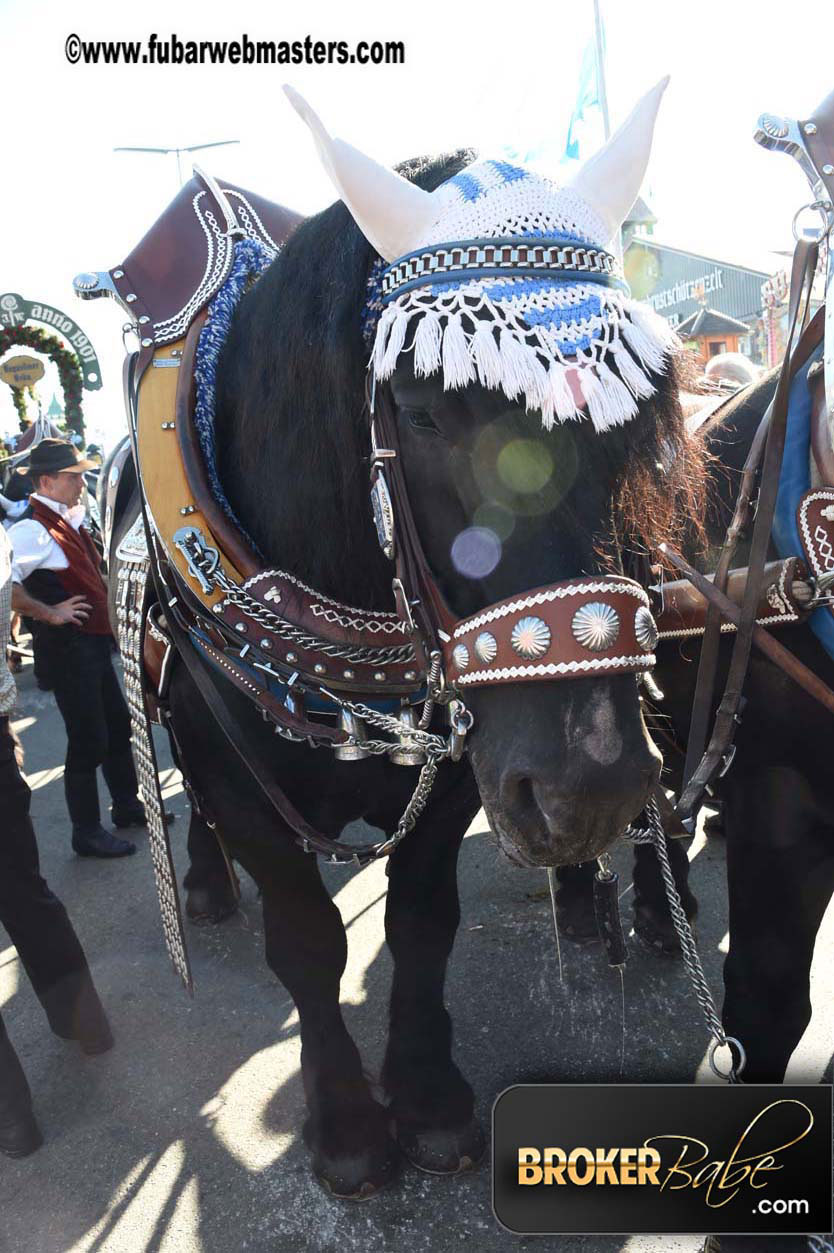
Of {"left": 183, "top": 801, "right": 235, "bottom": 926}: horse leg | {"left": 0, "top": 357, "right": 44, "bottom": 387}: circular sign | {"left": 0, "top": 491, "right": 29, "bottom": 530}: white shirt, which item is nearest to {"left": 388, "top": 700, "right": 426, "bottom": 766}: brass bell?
{"left": 183, "top": 801, "right": 235, "bottom": 926}: horse leg

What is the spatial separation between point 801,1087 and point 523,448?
1265mm

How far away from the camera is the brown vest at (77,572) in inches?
168

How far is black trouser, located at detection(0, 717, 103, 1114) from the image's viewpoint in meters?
2.61

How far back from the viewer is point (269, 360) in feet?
5.75

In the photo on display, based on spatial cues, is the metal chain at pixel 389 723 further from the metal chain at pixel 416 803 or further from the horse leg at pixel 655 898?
the horse leg at pixel 655 898

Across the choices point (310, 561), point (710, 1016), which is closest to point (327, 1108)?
point (710, 1016)

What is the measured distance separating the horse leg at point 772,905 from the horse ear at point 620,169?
114 centimetres

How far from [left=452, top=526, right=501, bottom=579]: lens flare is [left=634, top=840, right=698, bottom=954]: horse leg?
6.47 ft

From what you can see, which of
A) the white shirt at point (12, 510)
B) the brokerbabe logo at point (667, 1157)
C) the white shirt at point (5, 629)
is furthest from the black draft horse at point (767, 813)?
the white shirt at point (12, 510)

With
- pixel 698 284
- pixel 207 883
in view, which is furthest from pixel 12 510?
pixel 698 284

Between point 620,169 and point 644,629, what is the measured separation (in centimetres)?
86

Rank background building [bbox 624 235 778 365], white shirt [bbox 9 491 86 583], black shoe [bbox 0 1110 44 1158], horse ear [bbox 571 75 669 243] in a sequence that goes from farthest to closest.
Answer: background building [bbox 624 235 778 365], white shirt [bbox 9 491 86 583], black shoe [bbox 0 1110 44 1158], horse ear [bbox 571 75 669 243]

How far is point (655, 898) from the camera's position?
308 centimetres

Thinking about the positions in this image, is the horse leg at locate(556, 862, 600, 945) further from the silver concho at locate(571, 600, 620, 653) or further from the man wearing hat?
the man wearing hat
